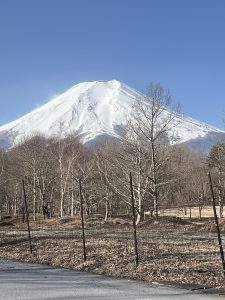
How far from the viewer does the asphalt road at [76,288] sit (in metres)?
9.32

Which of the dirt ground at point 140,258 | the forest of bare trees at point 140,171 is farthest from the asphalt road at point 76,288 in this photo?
the forest of bare trees at point 140,171

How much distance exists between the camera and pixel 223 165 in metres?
44.0

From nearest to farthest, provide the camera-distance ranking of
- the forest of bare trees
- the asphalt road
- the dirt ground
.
A: 1. the asphalt road
2. the dirt ground
3. the forest of bare trees

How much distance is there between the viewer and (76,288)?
34.1ft

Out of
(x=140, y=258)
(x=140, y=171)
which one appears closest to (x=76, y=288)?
(x=140, y=258)

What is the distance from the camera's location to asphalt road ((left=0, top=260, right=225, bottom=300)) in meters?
9.32

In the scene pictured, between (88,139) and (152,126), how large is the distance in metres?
154

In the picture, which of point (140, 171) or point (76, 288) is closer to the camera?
point (76, 288)

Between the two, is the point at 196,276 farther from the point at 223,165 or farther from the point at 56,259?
the point at 223,165

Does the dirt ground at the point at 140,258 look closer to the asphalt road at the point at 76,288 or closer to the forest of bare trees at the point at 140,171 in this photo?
the asphalt road at the point at 76,288

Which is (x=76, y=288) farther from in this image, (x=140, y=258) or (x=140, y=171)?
(x=140, y=171)

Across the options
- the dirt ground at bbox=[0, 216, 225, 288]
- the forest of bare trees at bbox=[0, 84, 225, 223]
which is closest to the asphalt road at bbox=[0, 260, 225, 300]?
the dirt ground at bbox=[0, 216, 225, 288]

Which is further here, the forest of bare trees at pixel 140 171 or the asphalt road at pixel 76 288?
the forest of bare trees at pixel 140 171

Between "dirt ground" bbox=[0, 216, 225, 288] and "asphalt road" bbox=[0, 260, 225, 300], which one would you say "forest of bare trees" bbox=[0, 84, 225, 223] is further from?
"asphalt road" bbox=[0, 260, 225, 300]
